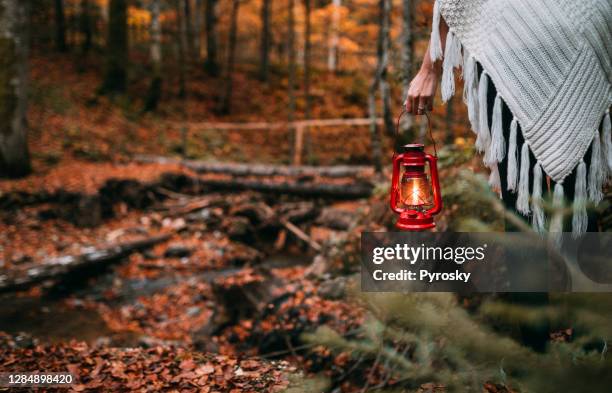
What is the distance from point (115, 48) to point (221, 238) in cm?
1009

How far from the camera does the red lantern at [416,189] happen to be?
5.67ft

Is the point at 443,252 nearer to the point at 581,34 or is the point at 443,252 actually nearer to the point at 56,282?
the point at 581,34

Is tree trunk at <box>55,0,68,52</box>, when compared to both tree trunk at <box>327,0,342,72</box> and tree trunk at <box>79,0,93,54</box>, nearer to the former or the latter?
tree trunk at <box>79,0,93,54</box>

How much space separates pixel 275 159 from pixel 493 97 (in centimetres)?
1426

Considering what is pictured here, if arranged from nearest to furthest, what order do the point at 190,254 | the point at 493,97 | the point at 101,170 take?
the point at 493,97 → the point at 190,254 → the point at 101,170

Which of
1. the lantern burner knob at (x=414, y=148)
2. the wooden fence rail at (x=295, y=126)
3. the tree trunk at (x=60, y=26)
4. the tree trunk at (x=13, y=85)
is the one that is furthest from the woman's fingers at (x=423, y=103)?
the tree trunk at (x=60, y=26)

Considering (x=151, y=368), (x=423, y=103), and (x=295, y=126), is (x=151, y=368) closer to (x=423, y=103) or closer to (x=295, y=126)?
(x=423, y=103)

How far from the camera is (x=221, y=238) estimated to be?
27.9 ft

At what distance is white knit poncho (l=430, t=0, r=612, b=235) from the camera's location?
1550 millimetres

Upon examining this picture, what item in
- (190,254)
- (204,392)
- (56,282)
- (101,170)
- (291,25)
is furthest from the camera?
(291,25)

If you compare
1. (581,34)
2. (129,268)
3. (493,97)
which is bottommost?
(129,268)

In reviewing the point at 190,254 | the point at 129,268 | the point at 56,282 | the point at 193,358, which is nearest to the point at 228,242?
the point at 190,254

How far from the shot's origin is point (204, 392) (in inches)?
80.5

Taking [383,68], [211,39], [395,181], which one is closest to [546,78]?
[395,181]
